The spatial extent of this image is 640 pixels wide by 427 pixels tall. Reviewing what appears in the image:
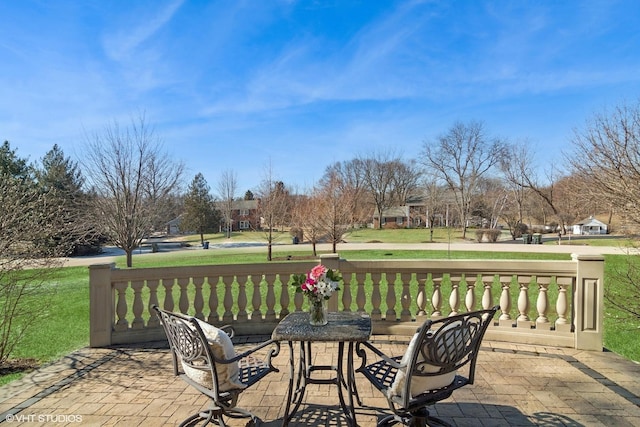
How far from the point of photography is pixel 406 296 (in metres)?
5.34

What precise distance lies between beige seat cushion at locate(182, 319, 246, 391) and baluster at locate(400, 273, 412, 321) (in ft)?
10.4

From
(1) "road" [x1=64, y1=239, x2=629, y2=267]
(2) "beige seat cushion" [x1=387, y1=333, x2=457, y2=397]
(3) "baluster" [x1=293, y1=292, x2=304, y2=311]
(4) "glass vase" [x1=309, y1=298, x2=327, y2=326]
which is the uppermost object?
(4) "glass vase" [x1=309, y1=298, x2=327, y2=326]

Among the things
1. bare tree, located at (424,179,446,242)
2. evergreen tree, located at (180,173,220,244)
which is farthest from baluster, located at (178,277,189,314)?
bare tree, located at (424,179,446,242)

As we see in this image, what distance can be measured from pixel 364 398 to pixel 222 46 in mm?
8486

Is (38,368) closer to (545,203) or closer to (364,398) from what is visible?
(364,398)

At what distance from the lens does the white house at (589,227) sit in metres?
38.4

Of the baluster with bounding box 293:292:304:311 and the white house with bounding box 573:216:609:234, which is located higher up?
the white house with bounding box 573:216:609:234

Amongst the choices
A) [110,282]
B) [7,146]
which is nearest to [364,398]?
[110,282]

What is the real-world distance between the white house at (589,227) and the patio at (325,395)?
42.0 metres

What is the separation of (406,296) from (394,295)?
0.20m

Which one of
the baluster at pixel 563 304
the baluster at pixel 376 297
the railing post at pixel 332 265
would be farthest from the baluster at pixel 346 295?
the baluster at pixel 563 304

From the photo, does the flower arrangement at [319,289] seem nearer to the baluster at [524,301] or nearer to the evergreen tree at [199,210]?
the baluster at [524,301]

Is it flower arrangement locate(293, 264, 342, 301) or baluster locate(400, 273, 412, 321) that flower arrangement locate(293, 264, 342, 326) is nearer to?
flower arrangement locate(293, 264, 342, 301)

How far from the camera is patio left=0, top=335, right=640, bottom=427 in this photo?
3.13 meters
